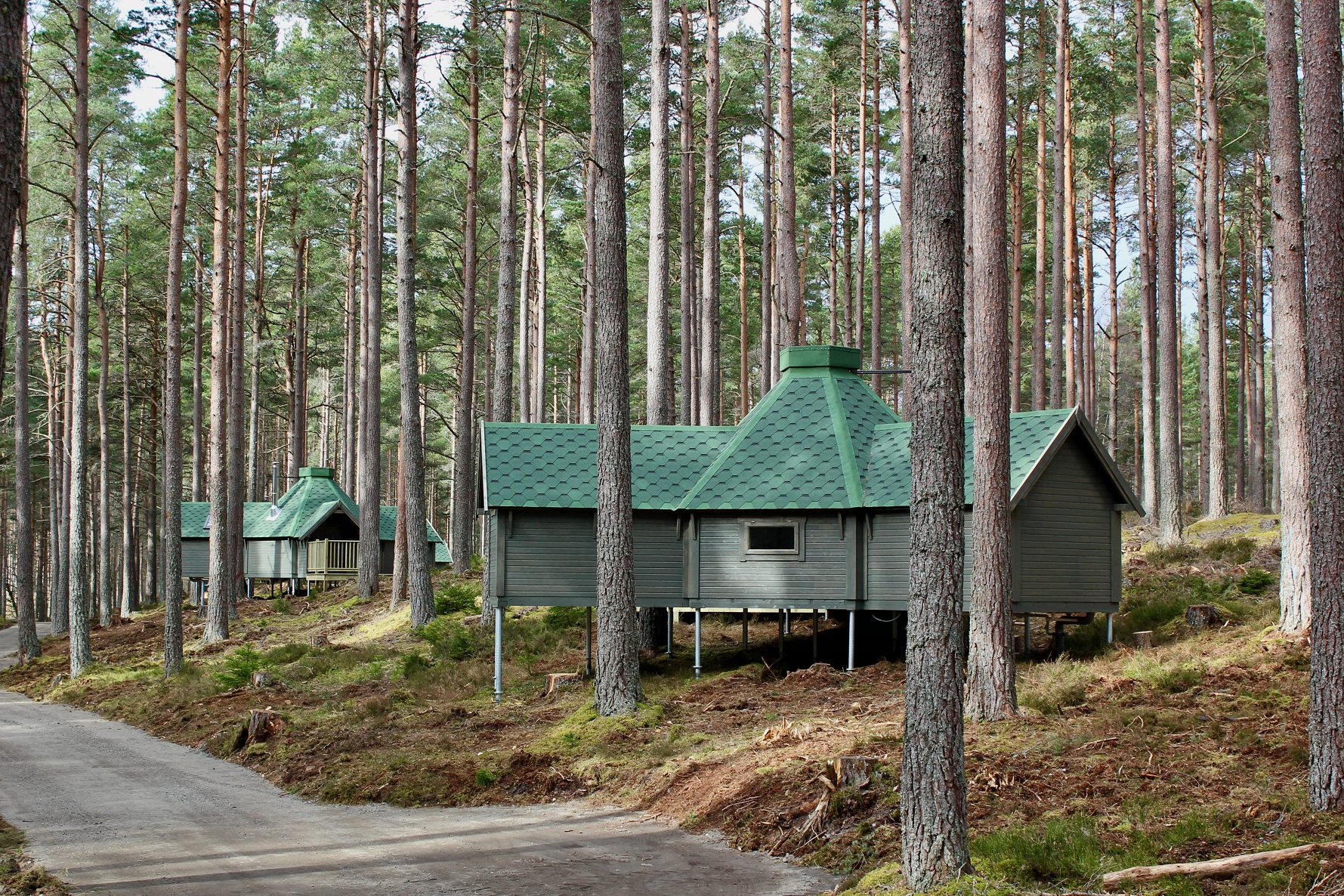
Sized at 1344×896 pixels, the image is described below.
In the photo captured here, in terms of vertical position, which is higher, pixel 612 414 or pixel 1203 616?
pixel 612 414

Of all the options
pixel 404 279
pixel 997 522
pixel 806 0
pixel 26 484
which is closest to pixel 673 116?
pixel 806 0

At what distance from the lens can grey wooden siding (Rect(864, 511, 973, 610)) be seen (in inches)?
628

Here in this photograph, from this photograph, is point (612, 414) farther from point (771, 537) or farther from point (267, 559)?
point (267, 559)

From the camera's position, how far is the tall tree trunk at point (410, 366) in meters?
22.1

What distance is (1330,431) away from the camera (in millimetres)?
8117

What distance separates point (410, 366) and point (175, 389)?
171 inches

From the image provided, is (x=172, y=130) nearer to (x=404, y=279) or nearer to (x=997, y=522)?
(x=404, y=279)

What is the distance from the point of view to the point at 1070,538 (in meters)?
16.2

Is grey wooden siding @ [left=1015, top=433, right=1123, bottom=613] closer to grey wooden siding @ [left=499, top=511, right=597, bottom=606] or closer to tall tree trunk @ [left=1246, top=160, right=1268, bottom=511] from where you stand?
grey wooden siding @ [left=499, top=511, right=597, bottom=606]

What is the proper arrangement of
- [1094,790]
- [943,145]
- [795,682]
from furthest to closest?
[795,682] → [1094,790] → [943,145]

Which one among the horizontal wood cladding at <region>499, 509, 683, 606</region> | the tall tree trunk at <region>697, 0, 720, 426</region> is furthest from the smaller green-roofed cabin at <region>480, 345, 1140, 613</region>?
the tall tree trunk at <region>697, 0, 720, 426</region>

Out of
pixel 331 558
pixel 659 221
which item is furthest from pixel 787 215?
pixel 331 558

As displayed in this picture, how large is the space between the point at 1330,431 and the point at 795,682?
8.71m

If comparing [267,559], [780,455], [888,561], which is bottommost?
[267,559]
